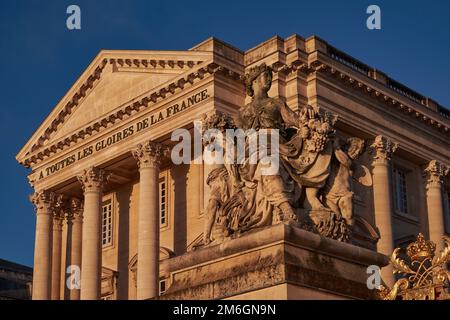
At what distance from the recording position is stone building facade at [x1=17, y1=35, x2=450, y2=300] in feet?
131

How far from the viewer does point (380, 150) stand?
41906 mm

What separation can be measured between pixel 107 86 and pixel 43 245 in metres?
8.64

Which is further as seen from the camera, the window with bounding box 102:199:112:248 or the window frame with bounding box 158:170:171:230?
the window with bounding box 102:199:112:248

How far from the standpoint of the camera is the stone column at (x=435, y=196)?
4512 centimetres

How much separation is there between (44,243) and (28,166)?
4.66 meters

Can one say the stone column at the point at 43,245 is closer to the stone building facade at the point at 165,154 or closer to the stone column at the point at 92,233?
the stone building facade at the point at 165,154

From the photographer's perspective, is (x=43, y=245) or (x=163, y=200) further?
(x=43, y=245)

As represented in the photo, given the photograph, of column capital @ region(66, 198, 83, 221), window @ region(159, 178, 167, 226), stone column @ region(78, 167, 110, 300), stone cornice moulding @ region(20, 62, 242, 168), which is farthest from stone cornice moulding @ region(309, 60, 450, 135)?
column capital @ region(66, 198, 83, 221)

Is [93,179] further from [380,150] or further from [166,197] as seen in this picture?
[380,150]

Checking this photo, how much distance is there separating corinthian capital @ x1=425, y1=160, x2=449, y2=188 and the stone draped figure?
33.9m

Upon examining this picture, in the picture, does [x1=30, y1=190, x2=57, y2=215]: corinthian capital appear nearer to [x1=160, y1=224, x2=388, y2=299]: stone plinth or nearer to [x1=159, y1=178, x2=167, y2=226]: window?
[x1=159, y1=178, x2=167, y2=226]: window

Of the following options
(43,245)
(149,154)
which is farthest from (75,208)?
(149,154)

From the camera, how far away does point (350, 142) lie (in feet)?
42.5
